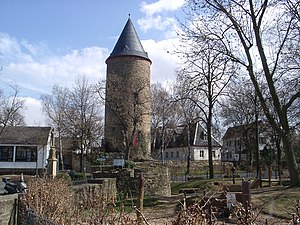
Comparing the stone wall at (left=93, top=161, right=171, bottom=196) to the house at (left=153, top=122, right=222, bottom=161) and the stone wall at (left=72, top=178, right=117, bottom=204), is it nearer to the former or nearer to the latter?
the stone wall at (left=72, top=178, right=117, bottom=204)

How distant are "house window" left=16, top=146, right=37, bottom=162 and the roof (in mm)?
705

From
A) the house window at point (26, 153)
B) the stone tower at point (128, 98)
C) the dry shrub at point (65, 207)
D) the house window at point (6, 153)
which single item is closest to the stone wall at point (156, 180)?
the dry shrub at point (65, 207)

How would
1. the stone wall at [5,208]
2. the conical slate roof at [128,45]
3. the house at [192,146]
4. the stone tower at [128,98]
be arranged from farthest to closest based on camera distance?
the house at [192,146] < the conical slate roof at [128,45] < the stone tower at [128,98] < the stone wall at [5,208]

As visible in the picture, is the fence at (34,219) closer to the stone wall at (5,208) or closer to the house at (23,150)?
the stone wall at (5,208)

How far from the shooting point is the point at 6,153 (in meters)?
51.0

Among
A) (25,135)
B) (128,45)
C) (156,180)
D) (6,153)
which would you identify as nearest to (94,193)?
(156,180)

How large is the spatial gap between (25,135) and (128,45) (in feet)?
63.4

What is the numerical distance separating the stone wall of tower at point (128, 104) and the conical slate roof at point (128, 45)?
733mm

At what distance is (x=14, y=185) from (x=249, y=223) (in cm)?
1156

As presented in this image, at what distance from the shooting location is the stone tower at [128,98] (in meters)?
41.7

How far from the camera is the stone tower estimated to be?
4166 cm

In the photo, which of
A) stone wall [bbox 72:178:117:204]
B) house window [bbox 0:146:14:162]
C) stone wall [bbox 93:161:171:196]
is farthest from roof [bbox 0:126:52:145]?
stone wall [bbox 72:178:117:204]

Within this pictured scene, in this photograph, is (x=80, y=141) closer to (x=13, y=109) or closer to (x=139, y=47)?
(x=13, y=109)

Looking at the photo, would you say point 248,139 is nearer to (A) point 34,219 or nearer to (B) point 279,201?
(B) point 279,201
